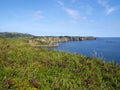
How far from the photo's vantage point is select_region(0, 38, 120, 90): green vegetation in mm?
10781

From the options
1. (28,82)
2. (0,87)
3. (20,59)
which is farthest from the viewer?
(20,59)

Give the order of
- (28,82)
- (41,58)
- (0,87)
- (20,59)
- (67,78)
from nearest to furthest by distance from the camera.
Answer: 1. (0,87)
2. (28,82)
3. (67,78)
4. (20,59)
5. (41,58)

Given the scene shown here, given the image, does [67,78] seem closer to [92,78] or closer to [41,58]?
[92,78]

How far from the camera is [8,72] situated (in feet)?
38.2

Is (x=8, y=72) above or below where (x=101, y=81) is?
above

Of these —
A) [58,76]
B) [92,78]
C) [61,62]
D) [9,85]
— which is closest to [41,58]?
[61,62]

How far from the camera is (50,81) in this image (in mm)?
11914

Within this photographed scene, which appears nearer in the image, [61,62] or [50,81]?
[50,81]

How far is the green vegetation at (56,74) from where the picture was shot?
10.8 m

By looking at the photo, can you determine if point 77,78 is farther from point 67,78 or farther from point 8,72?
point 8,72

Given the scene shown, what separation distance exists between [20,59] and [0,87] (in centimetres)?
583

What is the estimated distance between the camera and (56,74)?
526 inches

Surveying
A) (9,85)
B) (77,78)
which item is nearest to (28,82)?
(9,85)

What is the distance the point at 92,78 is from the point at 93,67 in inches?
96.2
